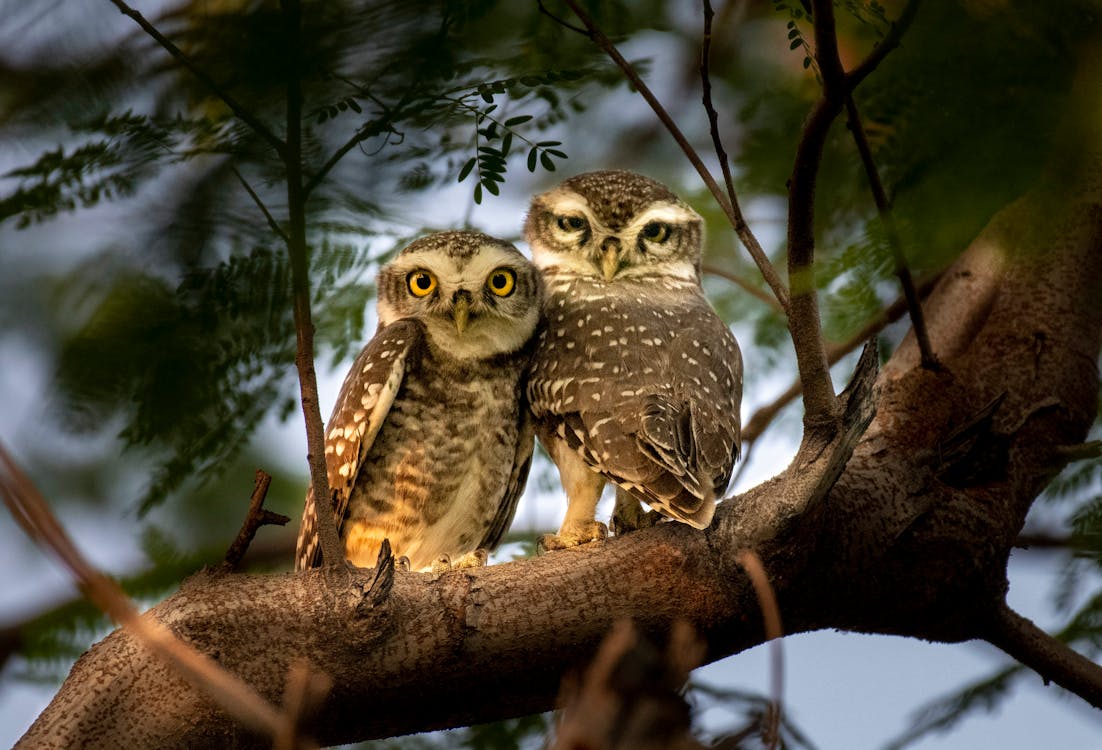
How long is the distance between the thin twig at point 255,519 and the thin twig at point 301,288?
89mm

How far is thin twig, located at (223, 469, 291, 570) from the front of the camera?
7.67ft

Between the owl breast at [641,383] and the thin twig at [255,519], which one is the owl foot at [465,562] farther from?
the thin twig at [255,519]

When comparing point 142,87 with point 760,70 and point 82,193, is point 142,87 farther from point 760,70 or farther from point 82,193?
point 760,70

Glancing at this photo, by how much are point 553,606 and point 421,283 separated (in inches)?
59.2

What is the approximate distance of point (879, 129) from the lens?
294 centimetres

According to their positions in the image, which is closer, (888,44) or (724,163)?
(888,44)

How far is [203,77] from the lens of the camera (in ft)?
4.94

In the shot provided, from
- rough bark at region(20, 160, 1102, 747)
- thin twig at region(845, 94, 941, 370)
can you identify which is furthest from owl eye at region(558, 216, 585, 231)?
rough bark at region(20, 160, 1102, 747)

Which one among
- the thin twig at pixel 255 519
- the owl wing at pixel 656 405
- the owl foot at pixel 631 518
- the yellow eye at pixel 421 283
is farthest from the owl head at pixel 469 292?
the thin twig at pixel 255 519

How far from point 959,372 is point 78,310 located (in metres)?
2.93

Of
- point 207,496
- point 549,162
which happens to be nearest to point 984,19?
point 549,162

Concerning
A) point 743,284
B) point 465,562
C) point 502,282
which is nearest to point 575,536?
point 465,562

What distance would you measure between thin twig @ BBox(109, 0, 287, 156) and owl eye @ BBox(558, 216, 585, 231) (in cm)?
248

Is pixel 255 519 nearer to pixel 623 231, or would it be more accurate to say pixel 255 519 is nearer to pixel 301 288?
pixel 301 288
